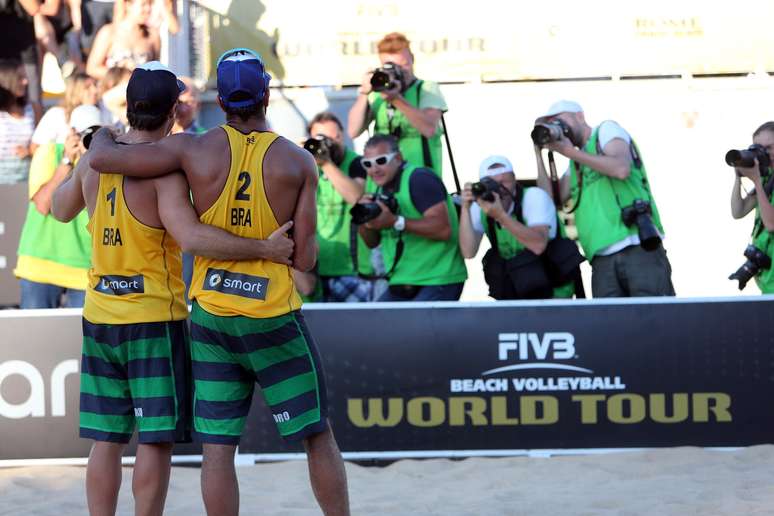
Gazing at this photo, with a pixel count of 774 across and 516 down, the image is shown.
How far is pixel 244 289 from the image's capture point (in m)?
4.02

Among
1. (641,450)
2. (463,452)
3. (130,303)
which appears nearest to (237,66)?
(130,303)

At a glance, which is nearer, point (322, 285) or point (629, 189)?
point (629, 189)

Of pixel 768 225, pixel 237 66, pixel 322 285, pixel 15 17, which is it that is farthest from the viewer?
pixel 15 17

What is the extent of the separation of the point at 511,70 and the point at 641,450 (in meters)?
3.44

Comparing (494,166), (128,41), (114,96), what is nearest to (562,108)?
(494,166)

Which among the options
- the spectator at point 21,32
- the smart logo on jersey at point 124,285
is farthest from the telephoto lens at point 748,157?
the spectator at point 21,32

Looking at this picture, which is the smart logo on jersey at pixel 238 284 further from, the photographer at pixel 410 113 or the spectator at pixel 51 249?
the photographer at pixel 410 113

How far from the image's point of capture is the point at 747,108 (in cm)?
884

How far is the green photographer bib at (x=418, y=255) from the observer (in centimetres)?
657

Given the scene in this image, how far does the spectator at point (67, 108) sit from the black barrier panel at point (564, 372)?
1432 mm

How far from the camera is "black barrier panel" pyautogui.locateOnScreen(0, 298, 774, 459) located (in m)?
6.11

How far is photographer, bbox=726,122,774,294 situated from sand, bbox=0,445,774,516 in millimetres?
1001

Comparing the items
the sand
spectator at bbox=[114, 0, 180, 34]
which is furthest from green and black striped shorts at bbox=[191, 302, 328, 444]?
spectator at bbox=[114, 0, 180, 34]

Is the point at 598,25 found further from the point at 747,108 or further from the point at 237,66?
the point at 237,66
